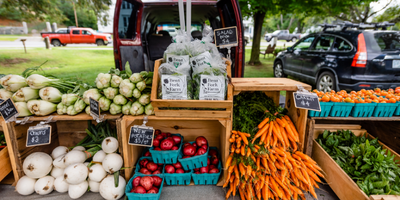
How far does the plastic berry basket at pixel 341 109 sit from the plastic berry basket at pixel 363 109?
0.15 feet

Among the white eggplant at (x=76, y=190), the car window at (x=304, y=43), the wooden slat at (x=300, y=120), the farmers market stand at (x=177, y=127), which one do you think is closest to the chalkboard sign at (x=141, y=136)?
the farmers market stand at (x=177, y=127)

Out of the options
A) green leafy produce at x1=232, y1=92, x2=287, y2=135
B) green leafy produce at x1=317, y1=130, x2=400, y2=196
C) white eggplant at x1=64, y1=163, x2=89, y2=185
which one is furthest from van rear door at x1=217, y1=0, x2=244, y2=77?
white eggplant at x1=64, y1=163, x2=89, y2=185

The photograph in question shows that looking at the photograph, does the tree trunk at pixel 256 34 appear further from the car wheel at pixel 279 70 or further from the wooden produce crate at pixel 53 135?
the wooden produce crate at pixel 53 135

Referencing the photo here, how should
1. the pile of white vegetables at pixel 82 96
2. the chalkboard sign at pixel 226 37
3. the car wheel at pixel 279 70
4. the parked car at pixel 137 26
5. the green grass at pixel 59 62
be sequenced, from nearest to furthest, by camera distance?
the pile of white vegetables at pixel 82 96 < the chalkboard sign at pixel 226 37 < the parked car at pixel 137 26 < the car wheel at pixel 279 70 < the green grass at pixel 59 62

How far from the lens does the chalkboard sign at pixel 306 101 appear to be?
164 centimetres

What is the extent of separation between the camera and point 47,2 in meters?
8.55

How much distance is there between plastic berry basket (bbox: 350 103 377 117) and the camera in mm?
1934

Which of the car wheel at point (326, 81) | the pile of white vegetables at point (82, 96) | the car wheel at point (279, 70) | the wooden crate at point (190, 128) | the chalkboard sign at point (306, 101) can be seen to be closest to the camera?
the chalkboard sign at point (306, 101)

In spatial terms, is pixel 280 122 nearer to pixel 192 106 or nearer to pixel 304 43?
pixel 192 106

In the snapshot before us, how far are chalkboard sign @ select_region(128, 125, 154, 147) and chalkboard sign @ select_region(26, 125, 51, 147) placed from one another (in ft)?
2.41

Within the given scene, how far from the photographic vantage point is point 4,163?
185 centimetres

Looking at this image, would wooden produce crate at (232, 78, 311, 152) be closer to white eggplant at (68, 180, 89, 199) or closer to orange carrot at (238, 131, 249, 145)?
orange carrot at (238, 131, 249, 145)

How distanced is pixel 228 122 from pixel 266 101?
0.52m

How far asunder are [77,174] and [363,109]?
8.86ft
